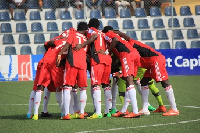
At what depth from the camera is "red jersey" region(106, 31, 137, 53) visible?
10.6 metres

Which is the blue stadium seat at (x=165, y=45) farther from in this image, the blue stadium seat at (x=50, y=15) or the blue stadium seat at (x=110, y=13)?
the blue stadium seat at (x=50, y=15)

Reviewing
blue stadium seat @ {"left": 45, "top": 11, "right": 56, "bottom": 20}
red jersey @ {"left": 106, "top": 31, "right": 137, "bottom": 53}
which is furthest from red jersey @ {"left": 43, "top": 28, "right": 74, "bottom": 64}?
blue stadium seat @ {"left": 45, "top": 11, "right": 56, "bottom": 20}

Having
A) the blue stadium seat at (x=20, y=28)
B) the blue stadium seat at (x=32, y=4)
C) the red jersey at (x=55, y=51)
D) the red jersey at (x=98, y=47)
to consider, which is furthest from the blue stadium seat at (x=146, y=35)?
the red jersey at (x=55, y=51)

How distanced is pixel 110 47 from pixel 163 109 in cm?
210

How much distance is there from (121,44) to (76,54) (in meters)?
0.97

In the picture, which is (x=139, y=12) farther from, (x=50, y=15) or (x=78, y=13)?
(x=50, y=15)

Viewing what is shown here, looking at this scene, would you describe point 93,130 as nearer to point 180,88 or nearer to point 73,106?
point 73,106

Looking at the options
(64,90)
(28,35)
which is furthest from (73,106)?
(28,35)

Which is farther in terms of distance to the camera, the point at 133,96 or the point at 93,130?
the point at 133,96

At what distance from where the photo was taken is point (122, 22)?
24359 millimetres

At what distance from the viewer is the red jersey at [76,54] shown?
1043cm

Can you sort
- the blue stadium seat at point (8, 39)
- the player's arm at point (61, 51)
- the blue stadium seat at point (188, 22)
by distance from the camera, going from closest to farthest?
the player's arm at point (61, 51)
the blue stadium seat at point (8, 39)
the blue stadium seat at point (188, 22)

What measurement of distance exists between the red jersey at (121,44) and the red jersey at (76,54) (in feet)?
1.84

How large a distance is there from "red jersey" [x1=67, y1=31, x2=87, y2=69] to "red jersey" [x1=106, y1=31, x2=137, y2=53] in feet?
1.84
